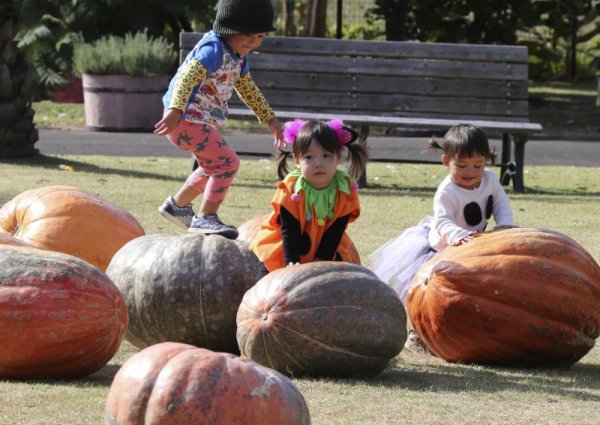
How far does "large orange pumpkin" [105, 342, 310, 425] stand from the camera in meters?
3.69

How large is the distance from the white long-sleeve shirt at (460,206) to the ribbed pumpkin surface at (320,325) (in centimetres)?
119

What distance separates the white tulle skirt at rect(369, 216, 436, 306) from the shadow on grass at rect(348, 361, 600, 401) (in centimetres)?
86

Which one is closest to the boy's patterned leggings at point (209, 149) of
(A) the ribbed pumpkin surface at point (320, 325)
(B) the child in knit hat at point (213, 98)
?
(B) the child in knit hat at point (213, 98)

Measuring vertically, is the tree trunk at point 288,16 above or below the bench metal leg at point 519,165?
above

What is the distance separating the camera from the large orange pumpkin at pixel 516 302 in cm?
562

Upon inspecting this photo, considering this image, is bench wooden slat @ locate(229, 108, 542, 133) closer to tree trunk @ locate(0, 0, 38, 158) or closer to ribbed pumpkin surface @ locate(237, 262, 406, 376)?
tree trunk @ locate(0, 0, 38, 158)

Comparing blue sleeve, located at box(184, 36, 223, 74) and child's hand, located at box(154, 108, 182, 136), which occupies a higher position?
blue sleeve, located at box(184, 36, 223, 74)

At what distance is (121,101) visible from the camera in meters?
19.6

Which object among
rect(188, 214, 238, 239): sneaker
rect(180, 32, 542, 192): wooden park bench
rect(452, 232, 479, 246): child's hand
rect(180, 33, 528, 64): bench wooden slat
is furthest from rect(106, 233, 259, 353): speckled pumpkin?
rect(180, 33, 528, 64): bench wooden slat

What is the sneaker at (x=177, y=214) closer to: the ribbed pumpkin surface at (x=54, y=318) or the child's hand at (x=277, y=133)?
the child's hand at (x=277, y=133)

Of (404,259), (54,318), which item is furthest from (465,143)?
(54,318)

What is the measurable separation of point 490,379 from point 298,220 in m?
1.26

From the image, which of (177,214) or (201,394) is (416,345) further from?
(201,394)

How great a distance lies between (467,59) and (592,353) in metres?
8.60
